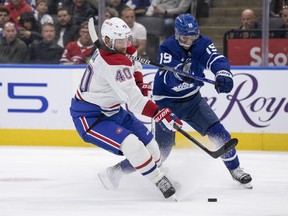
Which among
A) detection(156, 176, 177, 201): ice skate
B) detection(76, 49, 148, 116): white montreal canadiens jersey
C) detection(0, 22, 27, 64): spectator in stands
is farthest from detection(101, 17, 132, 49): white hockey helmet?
detection(0, 22, 27, 64): spectator in stands

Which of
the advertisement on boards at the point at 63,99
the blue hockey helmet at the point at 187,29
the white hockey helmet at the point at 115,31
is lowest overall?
the advertisement on boards at the point at 63,99

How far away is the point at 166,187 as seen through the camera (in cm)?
535

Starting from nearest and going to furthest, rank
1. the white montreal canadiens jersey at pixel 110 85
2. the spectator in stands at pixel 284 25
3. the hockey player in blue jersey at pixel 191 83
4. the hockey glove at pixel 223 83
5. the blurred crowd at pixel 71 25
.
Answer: the white montreal canadiens jersey at pixel 110 85 → the hockey glove at pixel 223 83 → the hockey player in blue jersey at pixel 191 83 → the spectator in stands at pixel 284 25 → the blurred crowd at pixel 71 25

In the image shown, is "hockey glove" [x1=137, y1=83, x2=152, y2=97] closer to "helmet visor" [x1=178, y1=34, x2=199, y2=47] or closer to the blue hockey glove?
the blue hockey glove

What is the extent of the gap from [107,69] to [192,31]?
820 millimetres

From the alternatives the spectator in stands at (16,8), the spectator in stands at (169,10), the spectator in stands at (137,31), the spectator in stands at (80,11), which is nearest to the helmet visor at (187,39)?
the spectator in stands at (169,10)

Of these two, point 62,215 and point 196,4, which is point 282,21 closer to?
point 196,4

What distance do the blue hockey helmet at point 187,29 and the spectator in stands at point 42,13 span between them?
9.93 ft

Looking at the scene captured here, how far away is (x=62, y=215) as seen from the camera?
4.90 m

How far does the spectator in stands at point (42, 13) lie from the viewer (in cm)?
875

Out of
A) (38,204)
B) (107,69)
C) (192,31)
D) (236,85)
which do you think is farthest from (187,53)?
(236,85)

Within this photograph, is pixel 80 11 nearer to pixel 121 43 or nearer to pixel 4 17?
pixel 4 17

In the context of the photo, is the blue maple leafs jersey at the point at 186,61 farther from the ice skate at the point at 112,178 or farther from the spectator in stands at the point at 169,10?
the spectator in stands at the point at 169,10

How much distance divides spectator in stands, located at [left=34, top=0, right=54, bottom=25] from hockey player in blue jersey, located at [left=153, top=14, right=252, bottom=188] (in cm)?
272
